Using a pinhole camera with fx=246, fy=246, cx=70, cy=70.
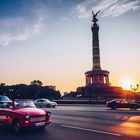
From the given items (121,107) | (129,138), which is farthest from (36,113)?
(121,107)

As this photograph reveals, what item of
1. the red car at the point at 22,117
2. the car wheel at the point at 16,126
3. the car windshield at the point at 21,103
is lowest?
the car wheel at the point at 16,126

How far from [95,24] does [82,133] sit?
8062 cm

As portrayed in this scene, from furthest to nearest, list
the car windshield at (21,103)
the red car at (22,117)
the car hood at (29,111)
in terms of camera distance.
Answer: the car windshield at (21,103) → the car hood at (29,111) → the red car at (22,117)

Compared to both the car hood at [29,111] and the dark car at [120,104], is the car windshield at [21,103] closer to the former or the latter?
the car hood at [29,111]

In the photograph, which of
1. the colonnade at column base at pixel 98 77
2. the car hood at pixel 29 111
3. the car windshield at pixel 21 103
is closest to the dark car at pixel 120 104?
the car windshield at pixel 21 103

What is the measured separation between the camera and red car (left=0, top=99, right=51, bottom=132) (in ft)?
35.8

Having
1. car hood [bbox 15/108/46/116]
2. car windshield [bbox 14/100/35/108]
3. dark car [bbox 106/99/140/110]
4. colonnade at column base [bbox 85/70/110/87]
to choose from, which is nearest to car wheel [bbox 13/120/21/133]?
car hood [bbox 15/108/46/116]

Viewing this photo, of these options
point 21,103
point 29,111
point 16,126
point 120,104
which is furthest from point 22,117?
point 120,104

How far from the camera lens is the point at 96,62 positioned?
8156cm

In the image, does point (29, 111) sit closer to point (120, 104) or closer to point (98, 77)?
point (120, 104)

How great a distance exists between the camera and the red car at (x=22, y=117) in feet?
35.8

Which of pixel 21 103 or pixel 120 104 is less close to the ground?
pixel 21 103

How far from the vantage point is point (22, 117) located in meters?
10.9

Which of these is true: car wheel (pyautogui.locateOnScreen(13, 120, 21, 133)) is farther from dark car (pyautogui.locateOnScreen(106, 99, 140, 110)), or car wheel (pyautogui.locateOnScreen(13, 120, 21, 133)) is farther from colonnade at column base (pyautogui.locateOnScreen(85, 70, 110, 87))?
colonnade at column base (pyautogui.locateOnScreen(85, 70, 110, 87))
